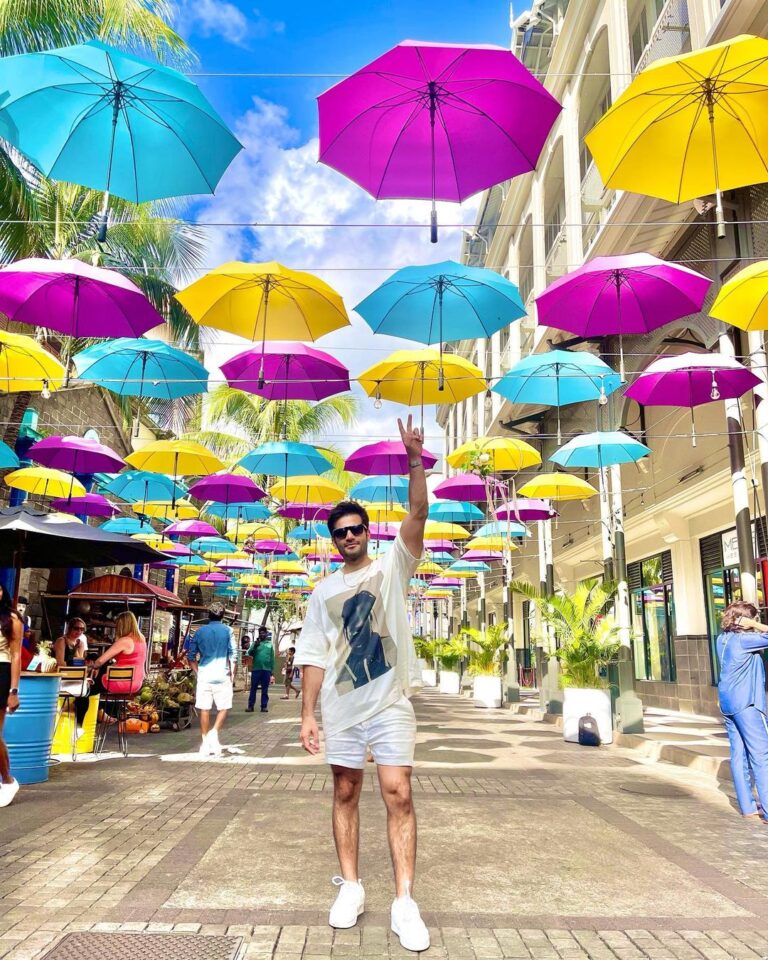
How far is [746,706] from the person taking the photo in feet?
22.9

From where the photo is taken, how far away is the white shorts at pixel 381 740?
12.6ft

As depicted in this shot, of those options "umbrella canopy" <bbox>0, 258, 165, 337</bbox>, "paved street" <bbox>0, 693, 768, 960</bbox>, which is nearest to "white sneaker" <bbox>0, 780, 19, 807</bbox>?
"paved street" <bbox>0, 693, 768, 960</bbox>

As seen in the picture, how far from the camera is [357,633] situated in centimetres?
404

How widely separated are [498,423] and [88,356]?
18.3m

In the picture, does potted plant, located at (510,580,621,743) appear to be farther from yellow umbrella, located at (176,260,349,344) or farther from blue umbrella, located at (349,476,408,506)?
yellow umbrella, located at (176,260,349,344)

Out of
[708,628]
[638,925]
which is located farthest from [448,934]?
[708,628]

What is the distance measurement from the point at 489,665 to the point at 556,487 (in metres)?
7.20

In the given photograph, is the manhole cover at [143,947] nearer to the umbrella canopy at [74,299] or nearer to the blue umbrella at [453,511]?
the umbrella canopy at [74,299]

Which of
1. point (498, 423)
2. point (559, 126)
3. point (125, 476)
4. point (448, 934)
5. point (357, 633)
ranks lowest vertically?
point (448, 934)

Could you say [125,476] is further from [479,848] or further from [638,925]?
[638,925]

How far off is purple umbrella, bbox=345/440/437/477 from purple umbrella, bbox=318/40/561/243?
7.68m

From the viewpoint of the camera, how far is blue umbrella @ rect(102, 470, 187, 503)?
58.5 feet

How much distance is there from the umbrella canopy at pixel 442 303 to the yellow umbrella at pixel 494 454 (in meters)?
5.35

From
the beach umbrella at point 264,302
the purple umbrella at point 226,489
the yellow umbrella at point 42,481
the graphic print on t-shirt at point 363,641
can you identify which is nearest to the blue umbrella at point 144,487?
the purple umbrella at point 226,489
